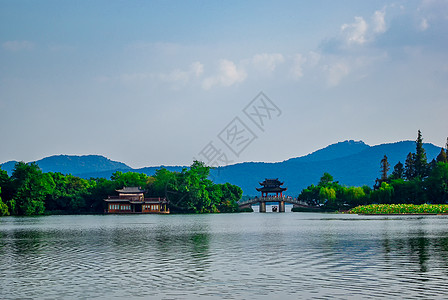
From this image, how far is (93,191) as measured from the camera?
261ft

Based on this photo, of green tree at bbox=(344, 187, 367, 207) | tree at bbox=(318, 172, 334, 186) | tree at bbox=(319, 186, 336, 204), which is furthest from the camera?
tree at bbox=(318, 172, 334, 186)

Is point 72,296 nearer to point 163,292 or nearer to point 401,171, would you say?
point 163,292

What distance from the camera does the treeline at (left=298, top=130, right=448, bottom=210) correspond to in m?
66.4

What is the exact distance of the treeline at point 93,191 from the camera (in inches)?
2630

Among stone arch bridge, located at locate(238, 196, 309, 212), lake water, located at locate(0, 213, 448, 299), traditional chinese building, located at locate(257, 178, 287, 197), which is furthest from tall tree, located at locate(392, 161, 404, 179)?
lake water, located at locate(0, 213, 448, 299)

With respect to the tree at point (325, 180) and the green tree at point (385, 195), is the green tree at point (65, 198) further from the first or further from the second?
the green tree at point (385, 195)

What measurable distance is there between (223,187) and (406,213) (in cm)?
Result: 3055

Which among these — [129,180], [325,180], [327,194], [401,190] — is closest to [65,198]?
[129,180]

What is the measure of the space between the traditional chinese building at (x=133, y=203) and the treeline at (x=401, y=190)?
23.9 metres

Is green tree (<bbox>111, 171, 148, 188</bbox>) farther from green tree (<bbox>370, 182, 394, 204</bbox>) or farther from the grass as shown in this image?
green tree (<bbox>370, 182, 394, 204</bbox>)

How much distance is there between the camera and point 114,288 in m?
12.5

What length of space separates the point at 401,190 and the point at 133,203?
37455mm

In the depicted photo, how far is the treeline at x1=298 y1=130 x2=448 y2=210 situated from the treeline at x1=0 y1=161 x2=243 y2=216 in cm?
1455

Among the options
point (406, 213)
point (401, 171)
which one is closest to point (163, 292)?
point (406, 213)
